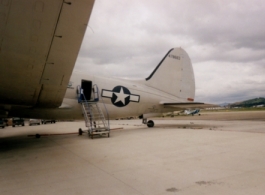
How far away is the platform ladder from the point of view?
32.8 feet

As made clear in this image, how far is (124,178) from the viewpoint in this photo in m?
3.70

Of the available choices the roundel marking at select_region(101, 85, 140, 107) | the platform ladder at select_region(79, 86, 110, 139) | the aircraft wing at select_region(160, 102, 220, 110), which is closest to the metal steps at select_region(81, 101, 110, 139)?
the platform ladder at select_region(79, 86, 110, 139)

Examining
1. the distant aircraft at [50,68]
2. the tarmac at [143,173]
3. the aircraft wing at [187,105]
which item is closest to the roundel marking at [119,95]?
the distant aircraft at [50,68]

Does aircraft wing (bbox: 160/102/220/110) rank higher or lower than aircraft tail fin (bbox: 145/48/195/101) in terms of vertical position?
lower

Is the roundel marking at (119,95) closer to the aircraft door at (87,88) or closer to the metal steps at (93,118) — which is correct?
the aircraft door at (87,88)

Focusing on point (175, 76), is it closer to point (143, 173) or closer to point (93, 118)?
point (93, 118)

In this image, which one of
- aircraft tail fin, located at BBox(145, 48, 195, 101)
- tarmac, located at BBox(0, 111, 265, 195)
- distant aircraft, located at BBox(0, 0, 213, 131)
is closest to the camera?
tarmac, located at BBox(0, 111, 265, 195)

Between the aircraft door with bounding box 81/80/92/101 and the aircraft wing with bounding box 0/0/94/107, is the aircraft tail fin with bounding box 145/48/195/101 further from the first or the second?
the aircraft wing with bounding box 0/0/94/107

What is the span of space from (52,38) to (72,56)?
688 millimetres

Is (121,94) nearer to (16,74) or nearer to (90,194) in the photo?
(16,74)

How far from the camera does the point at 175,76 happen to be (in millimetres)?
14992

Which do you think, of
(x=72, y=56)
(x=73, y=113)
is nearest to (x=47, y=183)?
(x=72, y=56)

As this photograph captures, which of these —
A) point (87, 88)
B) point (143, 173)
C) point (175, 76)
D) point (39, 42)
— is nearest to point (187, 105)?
point (175, 76)

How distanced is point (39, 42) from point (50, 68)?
1022 millimetres
